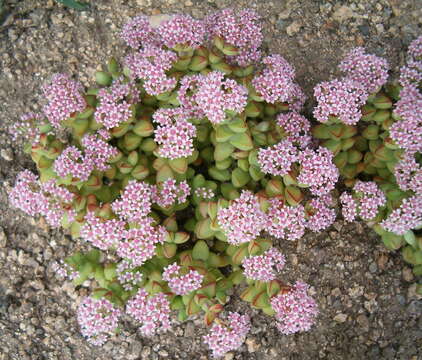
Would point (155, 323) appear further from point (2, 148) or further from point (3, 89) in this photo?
point (3, 89)

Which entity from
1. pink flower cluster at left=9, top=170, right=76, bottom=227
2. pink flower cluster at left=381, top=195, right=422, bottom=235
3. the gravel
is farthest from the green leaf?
pink flower cluster at left=381, top=195, right=422, bottom=235

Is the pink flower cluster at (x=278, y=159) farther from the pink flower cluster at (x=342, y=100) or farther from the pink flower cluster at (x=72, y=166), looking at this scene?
the pink flower cluster at (x=72, y=166)

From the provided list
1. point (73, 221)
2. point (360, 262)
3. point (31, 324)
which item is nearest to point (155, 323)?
point (73, 221)

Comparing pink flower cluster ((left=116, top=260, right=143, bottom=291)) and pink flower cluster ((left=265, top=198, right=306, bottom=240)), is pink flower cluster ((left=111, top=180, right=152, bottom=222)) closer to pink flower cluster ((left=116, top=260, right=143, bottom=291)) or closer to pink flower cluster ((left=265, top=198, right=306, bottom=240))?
pink flower cluster ((left=116, top=260, right=143, bottom=291))

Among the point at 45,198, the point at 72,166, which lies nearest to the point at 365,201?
the point at 72,166

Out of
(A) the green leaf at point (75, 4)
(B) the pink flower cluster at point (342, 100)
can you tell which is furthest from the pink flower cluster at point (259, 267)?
(A) the green leaf at point (75, 4)
